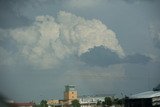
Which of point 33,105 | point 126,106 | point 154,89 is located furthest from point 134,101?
point 33,105

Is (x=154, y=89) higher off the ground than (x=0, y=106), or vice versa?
(x=154, y=89)

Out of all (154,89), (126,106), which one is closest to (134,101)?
(126,106)

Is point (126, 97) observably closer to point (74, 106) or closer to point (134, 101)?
point (134, 101)

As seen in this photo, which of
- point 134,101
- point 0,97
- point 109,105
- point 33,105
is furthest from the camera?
point 109,105

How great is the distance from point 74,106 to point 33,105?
210ft

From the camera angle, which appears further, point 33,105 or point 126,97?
point 33,105

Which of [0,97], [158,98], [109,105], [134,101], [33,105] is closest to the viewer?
[0,97]

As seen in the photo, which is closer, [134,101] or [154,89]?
[134,101]

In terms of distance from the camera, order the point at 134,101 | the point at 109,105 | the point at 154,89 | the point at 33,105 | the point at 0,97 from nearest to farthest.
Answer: the point at 0,97
the point at 134,101
the point at 154,89
the point at 33,105
the point at 109,105

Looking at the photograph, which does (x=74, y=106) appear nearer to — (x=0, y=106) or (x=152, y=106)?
(x=152, y=106)

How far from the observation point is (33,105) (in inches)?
4791

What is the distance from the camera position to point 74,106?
18412 centimetres

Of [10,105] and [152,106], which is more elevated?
[152,106]

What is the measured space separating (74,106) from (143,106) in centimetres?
9169
